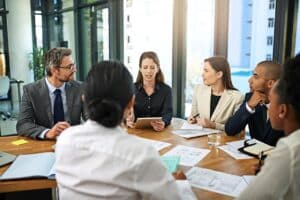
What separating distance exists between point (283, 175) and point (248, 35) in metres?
2.99

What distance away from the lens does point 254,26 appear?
3.53m

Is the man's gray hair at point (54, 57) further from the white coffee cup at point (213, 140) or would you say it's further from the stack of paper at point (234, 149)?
the stack of paper at point (234, 149)

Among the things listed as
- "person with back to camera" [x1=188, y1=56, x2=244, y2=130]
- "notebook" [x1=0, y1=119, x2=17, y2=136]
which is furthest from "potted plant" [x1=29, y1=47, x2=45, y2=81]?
"person with back to camera" [x1=188, y1=56, x2=244, y2=130]

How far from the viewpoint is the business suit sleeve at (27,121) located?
81.2 inches

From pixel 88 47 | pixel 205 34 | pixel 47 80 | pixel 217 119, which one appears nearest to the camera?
pixel 47 80

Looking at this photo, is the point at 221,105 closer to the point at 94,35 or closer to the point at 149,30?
the point at 149,30

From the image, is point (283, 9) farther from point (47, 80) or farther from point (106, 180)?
point (106, 180)

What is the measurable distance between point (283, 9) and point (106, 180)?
2816mm

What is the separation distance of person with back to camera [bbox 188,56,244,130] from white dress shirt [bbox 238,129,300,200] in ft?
5.15

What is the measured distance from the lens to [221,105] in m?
2.53

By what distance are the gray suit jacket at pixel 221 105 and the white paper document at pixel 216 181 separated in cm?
91

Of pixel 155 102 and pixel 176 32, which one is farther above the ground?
pixel 176 32

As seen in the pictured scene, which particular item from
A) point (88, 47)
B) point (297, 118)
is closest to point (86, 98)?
point (297, 118)

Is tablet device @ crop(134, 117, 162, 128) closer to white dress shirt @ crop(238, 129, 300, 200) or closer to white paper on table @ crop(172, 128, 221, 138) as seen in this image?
white paper on table @ crop(172, 128, 221, 138)
